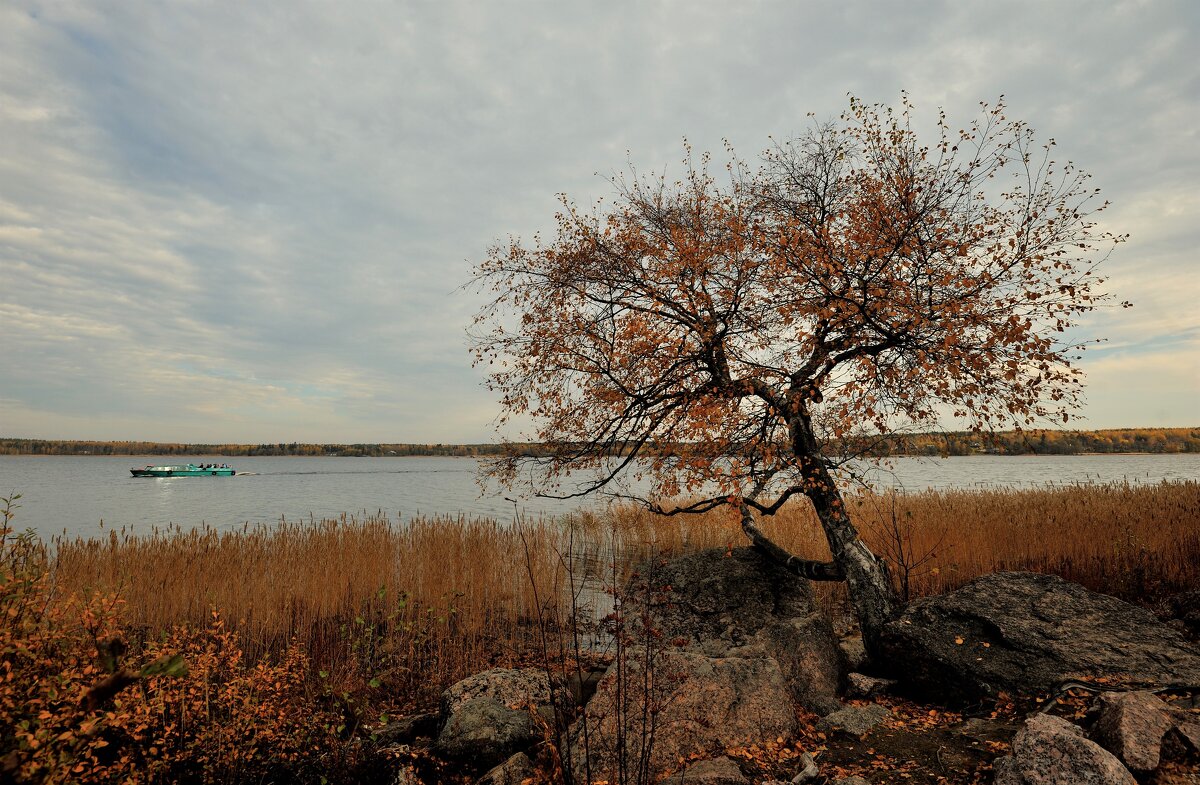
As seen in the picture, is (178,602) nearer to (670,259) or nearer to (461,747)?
(461,747)

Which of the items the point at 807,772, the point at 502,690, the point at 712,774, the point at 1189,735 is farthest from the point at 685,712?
the point at 1189,735

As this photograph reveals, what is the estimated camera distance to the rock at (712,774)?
14.4ft

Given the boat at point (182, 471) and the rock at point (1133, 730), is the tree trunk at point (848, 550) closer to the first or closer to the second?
the rock at point (1133, 730)

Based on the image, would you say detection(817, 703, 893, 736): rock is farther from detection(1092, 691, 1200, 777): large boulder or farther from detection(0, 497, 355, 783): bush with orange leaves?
detection(0, 497, 355, 783): bush with orange leaves

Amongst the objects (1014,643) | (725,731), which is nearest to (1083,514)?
(1014,643)

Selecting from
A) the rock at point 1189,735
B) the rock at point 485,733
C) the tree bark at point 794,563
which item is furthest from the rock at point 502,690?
the rock at point 1189,735

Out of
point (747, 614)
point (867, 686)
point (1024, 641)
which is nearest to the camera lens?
point (1024, 641)

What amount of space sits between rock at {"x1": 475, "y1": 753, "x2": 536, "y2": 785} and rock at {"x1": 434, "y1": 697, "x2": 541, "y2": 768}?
462 millimetres

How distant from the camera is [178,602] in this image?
8398 millimetres

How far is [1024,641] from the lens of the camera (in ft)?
21.0

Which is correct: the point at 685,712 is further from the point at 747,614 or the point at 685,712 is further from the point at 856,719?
the point at 747,614

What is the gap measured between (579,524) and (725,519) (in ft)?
17.7

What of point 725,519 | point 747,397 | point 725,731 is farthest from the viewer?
point 725,519

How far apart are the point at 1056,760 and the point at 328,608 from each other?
8608 millimetres
